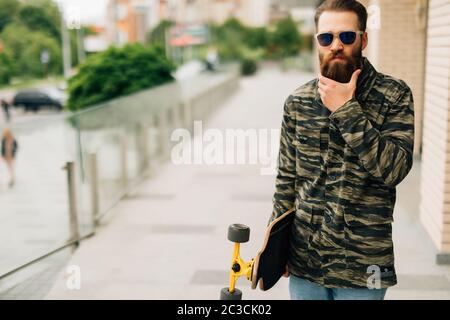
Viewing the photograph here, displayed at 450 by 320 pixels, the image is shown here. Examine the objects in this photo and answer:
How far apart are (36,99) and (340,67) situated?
28868 mm

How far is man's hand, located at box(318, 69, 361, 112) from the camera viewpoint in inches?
76.4

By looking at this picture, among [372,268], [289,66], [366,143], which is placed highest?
[366,143]

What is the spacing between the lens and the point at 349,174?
2049 mm

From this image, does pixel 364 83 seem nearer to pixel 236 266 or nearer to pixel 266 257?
pixel 266 257

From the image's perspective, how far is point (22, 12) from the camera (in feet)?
53.3

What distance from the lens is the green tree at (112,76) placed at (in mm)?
12344

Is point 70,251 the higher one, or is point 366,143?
point 366,143

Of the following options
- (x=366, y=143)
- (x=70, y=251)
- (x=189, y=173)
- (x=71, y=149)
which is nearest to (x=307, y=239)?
(x=366, y=143)

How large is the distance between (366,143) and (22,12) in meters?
16.0

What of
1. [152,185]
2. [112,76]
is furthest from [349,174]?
Result: [112,76]

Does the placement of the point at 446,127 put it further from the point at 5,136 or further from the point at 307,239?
the point at 5,136

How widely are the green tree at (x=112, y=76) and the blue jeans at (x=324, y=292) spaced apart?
1049 cm

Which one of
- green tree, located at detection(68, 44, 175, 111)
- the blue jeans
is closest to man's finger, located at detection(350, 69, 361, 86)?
the blue jeans

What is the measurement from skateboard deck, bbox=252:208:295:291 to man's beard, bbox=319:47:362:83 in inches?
22.4
